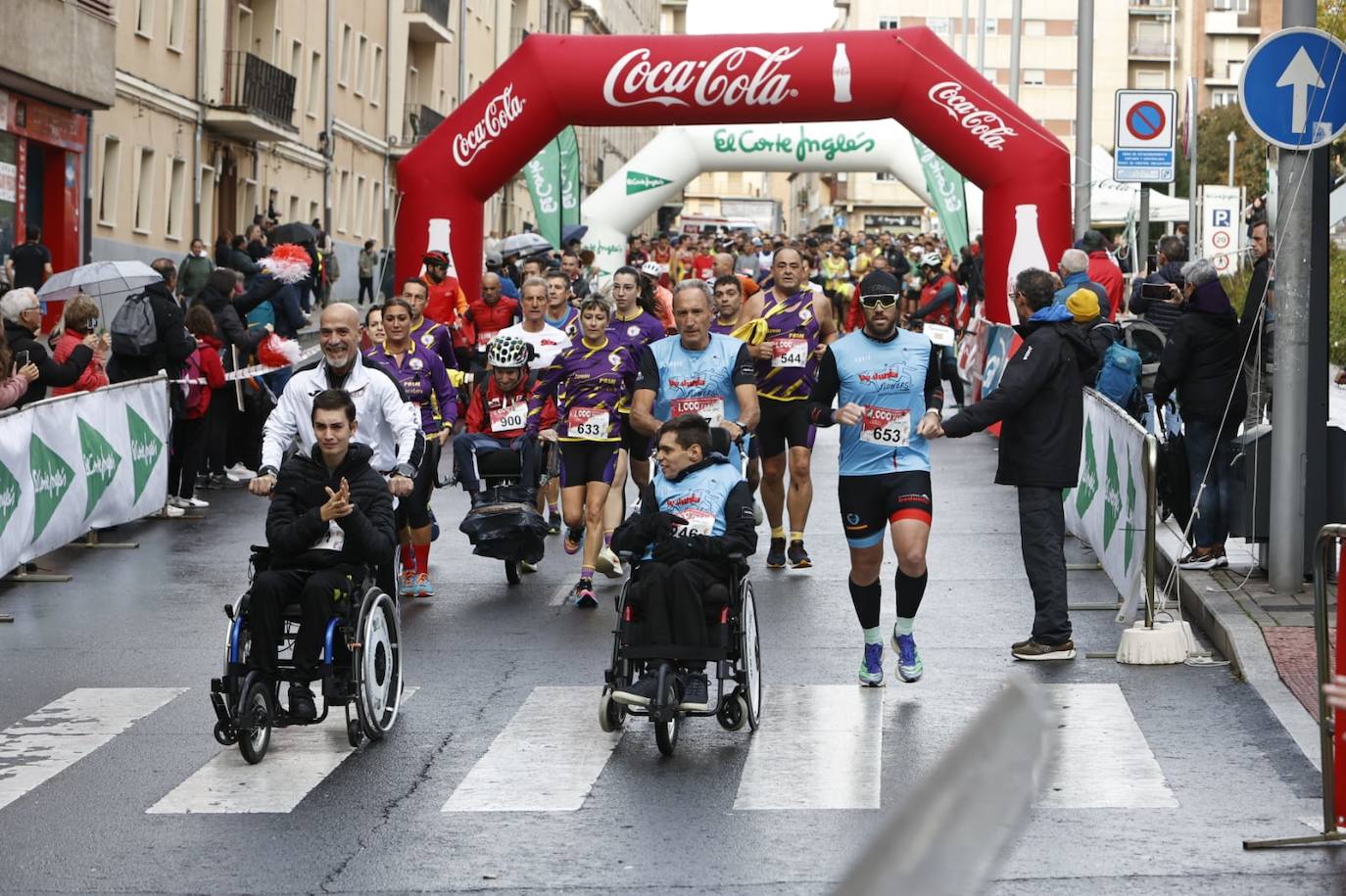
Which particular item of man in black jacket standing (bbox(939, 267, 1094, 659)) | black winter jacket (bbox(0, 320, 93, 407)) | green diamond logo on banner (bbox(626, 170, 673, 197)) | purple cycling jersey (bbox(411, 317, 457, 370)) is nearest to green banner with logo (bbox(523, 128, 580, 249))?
green diamond logo on banner (bbox(626, 170, 673, 197))

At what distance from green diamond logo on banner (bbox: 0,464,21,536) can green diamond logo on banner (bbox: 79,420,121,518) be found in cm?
165

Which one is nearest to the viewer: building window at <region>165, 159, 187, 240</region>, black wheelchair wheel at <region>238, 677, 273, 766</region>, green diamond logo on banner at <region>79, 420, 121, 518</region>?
black wheelchair wheel at <region>238, 677, 273, 766</region>

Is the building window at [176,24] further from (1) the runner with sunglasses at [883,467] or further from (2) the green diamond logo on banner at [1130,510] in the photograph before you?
(1) the runner with sunglasses at [883,467]

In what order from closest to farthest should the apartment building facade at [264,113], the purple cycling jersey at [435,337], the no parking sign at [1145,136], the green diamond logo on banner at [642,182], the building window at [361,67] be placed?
the purple cycling jersey at [435,337]
the no parking sign at [1145,136]
the green diamond logo on banner at [642,182]
the apartment building facade at [264,113]
the building window at [361,67]

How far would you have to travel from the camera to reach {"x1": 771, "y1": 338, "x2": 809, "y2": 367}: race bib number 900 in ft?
46.9

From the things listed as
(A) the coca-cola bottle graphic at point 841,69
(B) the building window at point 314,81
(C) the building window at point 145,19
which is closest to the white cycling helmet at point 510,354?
(A) the coca-cola bottle graphic at point 841,69

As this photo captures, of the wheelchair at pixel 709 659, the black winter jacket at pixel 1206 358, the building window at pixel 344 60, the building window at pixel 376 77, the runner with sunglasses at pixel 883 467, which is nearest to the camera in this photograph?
the wheelchair at pixel 709 659

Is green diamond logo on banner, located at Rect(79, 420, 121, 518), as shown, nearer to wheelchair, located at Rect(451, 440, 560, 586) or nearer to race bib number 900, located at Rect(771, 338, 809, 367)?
wheelchair, located at Rect(451, 440, 560, 586)

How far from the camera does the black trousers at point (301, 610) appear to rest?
8.30 m

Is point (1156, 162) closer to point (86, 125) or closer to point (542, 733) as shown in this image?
point (542, 733)

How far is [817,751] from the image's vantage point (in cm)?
841

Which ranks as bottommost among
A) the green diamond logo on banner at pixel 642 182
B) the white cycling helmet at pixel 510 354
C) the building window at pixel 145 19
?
the white cycling helmet at pixel 510 354

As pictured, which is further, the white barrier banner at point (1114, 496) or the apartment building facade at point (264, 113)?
the apartment building facade at point (264, 113)

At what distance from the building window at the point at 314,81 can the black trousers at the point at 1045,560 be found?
3974cm
